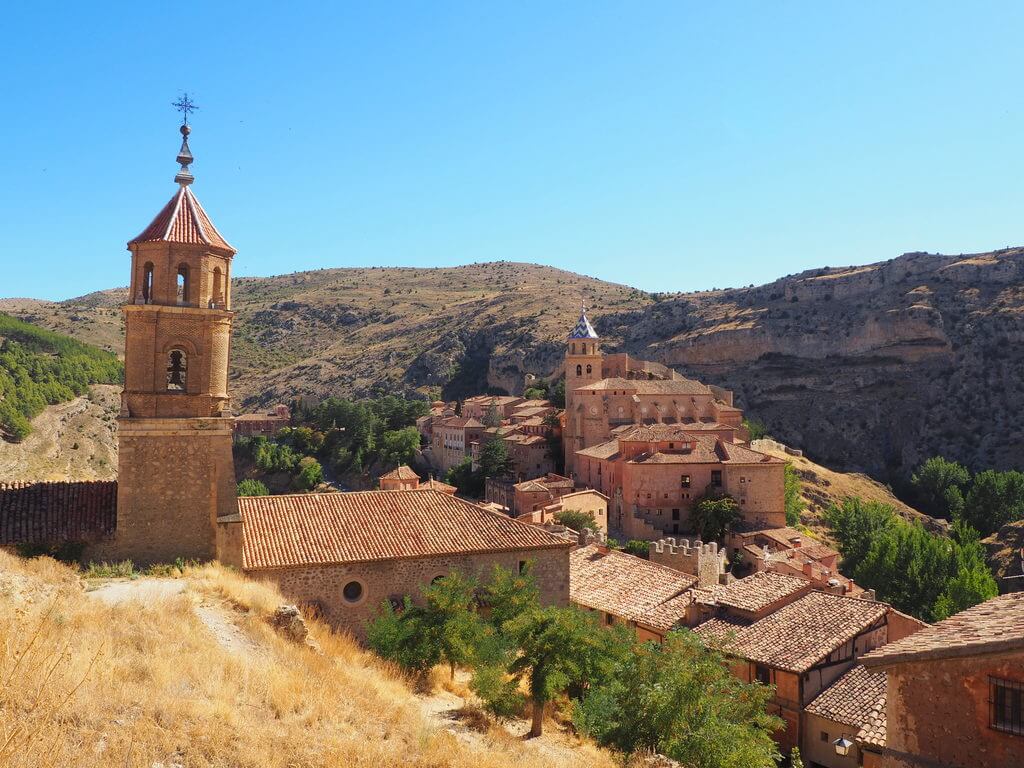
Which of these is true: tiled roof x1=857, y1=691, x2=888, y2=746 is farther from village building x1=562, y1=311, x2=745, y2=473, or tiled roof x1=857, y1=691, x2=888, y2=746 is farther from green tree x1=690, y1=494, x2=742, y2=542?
village building x1=562, y1=311, x2=745, y2=473

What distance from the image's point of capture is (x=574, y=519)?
3544 centimetres

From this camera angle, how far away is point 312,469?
58.5m

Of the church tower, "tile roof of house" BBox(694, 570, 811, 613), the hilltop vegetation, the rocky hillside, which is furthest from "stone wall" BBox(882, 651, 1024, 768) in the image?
the rocky hillside

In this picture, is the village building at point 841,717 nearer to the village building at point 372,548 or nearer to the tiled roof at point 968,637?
the village building at point 372,548

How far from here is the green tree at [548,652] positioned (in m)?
10.5

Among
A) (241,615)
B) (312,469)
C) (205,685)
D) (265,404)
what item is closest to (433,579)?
(241,615)

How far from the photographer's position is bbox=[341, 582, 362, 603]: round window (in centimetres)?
1402

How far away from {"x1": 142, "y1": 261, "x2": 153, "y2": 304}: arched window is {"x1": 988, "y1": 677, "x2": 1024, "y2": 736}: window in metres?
14.2

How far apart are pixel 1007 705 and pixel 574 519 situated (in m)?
28.3

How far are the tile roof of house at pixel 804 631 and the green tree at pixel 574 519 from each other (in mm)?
16820

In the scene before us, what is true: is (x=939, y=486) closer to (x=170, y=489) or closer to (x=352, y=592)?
(x=352, y=592)

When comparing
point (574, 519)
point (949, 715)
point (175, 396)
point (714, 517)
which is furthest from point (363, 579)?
point (714, 517)

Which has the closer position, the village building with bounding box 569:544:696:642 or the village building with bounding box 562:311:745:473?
the village building with bounding box 569:544:696:642

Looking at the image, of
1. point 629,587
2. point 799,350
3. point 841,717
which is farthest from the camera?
point 799,350
